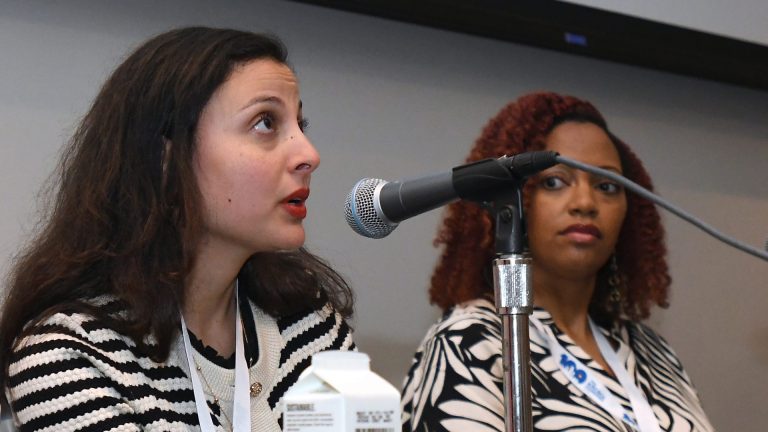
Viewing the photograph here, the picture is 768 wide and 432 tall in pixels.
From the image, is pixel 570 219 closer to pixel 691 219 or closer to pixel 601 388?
pixel 601 388

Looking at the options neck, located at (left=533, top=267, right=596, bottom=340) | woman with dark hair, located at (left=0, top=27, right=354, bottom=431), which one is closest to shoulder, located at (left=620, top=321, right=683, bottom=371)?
neck, located at (left=533, top=267, right=596, bottom=340)

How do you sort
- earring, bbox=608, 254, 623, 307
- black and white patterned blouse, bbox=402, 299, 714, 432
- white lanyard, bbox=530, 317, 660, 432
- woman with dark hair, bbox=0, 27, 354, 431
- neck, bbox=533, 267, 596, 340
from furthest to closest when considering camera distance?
1. earring, bbox=608, 254, 623, 307
2. neck, bbox=533, 267, 596, 340
3. white lanyard, bbox=530, 317, 660, 432
4. black and white patterned blouse, bbox=402, 299, 714, 432
5. woman with dark hair, bbox=0, 27, 354, 431

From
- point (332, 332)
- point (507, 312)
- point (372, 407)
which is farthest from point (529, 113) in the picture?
point (372, 407)

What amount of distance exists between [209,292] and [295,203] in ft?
0.74

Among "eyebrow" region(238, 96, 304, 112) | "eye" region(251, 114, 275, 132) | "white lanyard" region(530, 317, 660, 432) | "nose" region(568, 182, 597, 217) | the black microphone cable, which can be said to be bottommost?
"white lanyard" region(530, 317, 660, 432)

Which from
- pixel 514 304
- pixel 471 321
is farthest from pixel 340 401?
pixel 471 321

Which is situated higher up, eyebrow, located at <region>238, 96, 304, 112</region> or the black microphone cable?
eyebrow, located at <region>238, 96, 304, 112</region>

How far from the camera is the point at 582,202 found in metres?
2.29

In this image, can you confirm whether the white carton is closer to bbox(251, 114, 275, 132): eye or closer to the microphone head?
the microphone head

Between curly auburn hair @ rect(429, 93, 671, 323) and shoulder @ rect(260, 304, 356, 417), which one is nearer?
shoulder @ rect(260, 304, 356, 417)

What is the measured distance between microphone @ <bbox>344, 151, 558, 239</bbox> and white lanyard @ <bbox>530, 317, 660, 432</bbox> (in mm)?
1013

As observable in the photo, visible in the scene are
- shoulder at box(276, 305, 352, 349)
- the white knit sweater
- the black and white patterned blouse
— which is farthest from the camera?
the black and white patterned blouse

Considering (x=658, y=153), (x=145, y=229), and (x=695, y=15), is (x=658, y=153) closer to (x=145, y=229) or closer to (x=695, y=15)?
(x=695, y=15)

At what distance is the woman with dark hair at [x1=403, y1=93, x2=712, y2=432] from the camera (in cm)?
204
